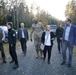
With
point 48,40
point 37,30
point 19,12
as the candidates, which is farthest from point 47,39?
point 19,12

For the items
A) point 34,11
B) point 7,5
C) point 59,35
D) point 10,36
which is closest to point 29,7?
point 34,11

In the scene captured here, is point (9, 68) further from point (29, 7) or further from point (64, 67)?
point (29, 7)

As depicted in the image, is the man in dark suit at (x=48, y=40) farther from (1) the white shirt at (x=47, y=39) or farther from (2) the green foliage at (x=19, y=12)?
(2) the green foliage at (x=19, y=12)

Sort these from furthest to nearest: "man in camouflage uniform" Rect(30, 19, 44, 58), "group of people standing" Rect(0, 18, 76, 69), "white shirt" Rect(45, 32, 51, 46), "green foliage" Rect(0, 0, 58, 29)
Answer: "green foliage" Rect(0, 0, 58, 29) → "man in camouflage uniform" Rect(30, 19, 44, 58) → "white shirt" Rect(45, 32, 51, 46) → "group of people standing" Rect(0, 18, 76, 69)

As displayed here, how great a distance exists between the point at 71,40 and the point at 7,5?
163 feet

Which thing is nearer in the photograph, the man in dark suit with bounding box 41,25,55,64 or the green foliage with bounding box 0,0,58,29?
the man in dark suit with bounding box 41,25,55,64

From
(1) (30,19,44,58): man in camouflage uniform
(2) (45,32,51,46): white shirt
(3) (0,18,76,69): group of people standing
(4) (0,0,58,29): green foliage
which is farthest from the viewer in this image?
(4) (0,0,58,29): green foliage

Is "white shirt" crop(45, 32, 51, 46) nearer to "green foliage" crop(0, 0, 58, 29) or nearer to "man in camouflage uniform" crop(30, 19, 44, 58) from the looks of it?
"man in camouflage uniform" crop(30, 19, 44, 58)

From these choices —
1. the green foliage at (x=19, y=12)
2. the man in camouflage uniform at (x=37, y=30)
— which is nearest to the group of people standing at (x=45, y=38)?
the man in camouflage uniform at (x=37, y=30)

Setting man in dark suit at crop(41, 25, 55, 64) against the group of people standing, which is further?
man in dark suit at crop(41, 25, 55, 64)

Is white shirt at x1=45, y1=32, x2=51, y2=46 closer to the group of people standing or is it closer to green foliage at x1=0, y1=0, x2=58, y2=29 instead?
the group of people standing

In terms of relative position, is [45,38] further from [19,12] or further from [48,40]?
[19,12]

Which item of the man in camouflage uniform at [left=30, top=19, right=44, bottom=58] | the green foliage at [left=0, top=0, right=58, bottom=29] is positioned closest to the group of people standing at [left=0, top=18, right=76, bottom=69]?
the man in camouflage uniform at [left=30, top=19, right=44, bottom=58]

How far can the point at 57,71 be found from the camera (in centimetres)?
886
